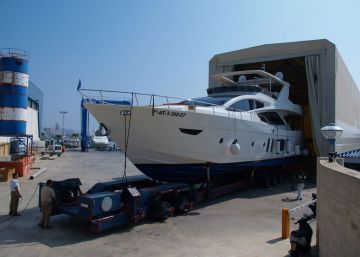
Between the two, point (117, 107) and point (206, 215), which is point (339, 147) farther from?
point (117, 107)

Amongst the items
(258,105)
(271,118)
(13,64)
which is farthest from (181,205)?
(13,64)

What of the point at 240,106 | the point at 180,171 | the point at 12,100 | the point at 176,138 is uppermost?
the point at 12,100

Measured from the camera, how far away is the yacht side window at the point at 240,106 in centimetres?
1306

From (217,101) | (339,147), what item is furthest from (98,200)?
(339,147)

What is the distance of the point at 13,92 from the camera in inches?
735

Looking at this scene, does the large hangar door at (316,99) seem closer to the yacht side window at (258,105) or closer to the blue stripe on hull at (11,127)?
the yacht side window at (258,105)

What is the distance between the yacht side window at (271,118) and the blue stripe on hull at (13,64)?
12866 millimetres

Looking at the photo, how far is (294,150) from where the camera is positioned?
18.2 m

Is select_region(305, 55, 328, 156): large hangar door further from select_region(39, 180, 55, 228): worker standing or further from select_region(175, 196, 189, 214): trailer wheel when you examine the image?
select_region(39, 180, 55, 228): worker standing

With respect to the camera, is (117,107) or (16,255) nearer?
(16,255)

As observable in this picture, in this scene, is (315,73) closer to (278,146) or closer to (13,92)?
(278,146)

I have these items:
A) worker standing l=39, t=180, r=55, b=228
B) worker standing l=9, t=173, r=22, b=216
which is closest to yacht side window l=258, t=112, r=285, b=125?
worker standing l=39, t=180, r=55, b=228

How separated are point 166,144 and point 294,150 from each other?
9.90 metres

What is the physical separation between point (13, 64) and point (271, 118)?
44.3 ft
